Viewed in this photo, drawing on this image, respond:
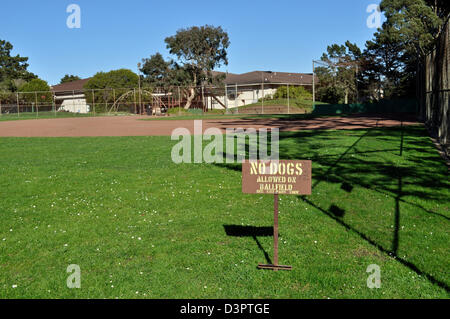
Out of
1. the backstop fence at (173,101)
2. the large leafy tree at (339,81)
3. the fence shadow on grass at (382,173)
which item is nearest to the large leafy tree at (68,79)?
the backstop fence at (173,101)

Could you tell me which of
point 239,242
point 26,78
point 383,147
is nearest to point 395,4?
point 383,147

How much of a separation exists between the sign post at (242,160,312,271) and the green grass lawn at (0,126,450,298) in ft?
2.21

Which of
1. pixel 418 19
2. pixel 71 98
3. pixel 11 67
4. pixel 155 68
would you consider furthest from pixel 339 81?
pixel 11 67

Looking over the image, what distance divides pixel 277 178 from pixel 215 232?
1.77 meters

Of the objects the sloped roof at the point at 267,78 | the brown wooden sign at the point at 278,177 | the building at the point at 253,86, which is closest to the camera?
the brown wooden sign at the point at 278,177

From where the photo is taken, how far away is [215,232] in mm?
6039

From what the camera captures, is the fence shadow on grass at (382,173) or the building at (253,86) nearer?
the fence shadow on grass at (382,173)

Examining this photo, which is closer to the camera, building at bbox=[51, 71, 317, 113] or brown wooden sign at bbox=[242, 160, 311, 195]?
brown wooden sign at bbox=[242, 160, 311, 195]

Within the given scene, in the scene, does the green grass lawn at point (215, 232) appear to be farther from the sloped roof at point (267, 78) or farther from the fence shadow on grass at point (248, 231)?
the sloped roof at point (267, 78)

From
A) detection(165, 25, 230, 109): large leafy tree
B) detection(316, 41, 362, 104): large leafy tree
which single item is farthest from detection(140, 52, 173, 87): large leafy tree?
detection(316, 41, 362, 104): large leafy tree

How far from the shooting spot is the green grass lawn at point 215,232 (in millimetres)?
4406

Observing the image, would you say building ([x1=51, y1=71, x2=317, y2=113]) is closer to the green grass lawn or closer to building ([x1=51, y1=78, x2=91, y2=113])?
building ([x1=51, y1=78, x2=91, y2=113])

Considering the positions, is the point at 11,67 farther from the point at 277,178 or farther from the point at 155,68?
the point at 277,178

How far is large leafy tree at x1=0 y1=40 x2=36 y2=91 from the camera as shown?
76.9 meters
